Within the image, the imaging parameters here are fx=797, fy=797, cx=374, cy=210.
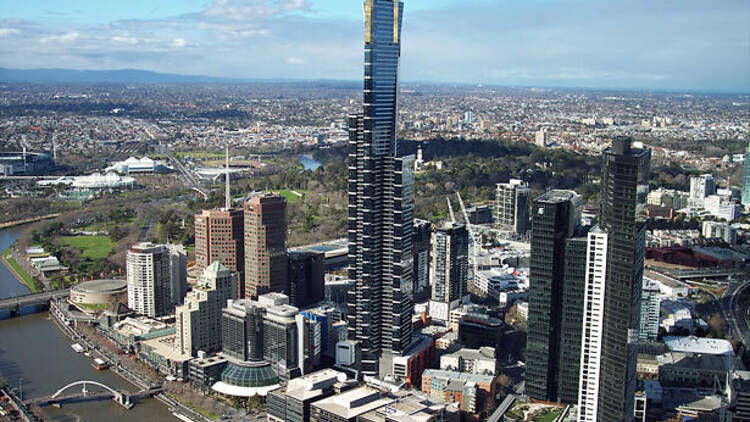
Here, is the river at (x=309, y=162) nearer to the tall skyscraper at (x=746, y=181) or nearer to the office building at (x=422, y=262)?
the tall skyscraper at (x=746, y=181)

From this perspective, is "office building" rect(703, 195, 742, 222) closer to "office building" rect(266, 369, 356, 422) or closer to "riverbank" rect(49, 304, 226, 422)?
"office building" rect(266, 369, 356, 422)

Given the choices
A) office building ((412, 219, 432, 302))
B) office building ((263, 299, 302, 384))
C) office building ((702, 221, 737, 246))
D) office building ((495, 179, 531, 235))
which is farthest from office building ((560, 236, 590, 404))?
office building ((495, 179, 531, 235))

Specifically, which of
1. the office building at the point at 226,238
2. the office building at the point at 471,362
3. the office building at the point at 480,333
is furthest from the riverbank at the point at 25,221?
the office building at the point at 471,362

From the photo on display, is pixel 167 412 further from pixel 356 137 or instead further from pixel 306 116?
pixel 306 116

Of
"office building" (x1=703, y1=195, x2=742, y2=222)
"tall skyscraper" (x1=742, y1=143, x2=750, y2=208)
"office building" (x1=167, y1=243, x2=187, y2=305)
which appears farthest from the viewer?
"tall skyscraper" (x1=742, y1=143, x2=750, y2=208)

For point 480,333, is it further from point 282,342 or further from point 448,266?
point 282,342

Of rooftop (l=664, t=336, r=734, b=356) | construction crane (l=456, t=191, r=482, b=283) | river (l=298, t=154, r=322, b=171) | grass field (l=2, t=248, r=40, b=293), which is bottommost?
grass field (l=2, t=248, r=40, b=293)

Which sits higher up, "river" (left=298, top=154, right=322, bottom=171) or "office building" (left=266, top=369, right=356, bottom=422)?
"river" (left=298, top=154, right=322, bottom=171)
